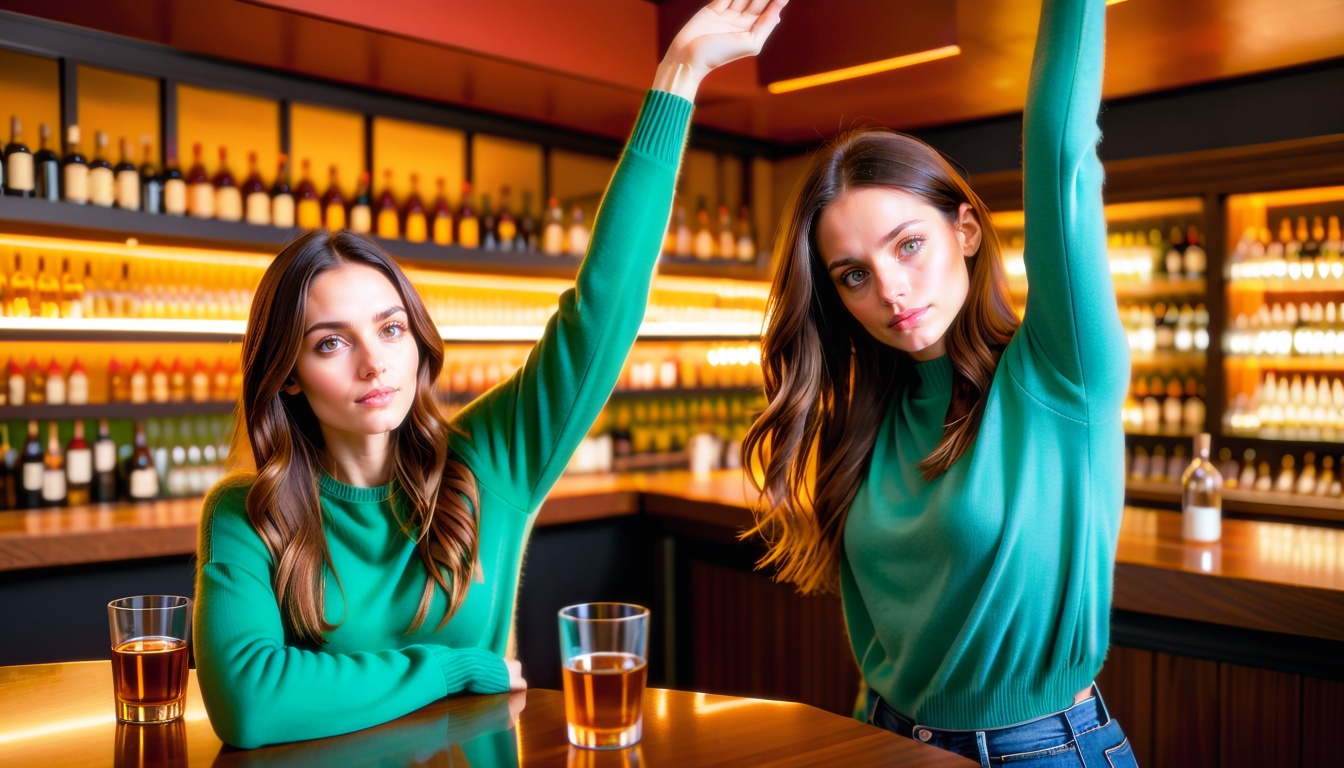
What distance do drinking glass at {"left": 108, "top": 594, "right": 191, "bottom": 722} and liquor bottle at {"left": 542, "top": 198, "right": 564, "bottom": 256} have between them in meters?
3.91

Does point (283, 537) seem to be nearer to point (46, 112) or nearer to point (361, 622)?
point (361, 622)

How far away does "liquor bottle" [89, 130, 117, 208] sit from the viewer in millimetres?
3648

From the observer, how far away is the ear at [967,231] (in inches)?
57.7

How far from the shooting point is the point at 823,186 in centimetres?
146

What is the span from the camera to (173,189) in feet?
12.5

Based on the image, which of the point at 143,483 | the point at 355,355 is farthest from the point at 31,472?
the point at 355,355

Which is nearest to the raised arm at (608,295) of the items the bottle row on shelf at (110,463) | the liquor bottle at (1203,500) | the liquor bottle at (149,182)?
the liquor bottle at (1203,500)

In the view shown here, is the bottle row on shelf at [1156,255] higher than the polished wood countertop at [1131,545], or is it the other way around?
the bottle row on shelf at [1156,255]

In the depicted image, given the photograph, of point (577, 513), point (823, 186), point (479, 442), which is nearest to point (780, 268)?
point (823, 186)

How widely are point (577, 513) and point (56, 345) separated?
2.11m

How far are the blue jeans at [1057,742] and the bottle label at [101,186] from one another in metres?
3.52

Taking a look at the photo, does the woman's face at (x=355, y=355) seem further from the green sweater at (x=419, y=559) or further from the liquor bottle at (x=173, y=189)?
the liquor bottle at (x=173, y=189)

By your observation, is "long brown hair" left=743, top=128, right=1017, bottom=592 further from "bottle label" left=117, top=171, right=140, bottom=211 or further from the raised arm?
"bottle label" left=117, top=171, right=140, bottom=211

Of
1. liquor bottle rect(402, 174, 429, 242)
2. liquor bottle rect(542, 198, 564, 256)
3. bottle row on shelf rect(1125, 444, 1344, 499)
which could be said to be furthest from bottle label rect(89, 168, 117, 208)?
bottle row on shelf rect(1125, 444, 1344, 499)
